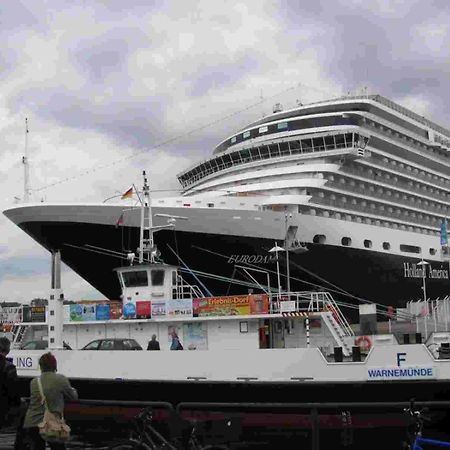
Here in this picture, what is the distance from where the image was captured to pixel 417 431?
5.98 m

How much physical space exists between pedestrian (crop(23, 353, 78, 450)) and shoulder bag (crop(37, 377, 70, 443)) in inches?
0.9

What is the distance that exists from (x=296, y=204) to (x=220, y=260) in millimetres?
5026

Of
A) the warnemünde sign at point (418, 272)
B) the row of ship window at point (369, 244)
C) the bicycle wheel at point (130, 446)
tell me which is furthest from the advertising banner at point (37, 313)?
the warnemünde sign at point (418, 272)

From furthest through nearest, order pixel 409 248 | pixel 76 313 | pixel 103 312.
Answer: pixel 409 248 → pixel 76 313 → pixel 103 312

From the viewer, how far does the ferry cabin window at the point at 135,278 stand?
1693cm

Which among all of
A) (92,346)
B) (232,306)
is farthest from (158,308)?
(232,306)

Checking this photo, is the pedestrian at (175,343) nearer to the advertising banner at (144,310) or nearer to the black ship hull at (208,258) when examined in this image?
the advertising banner at (144,310)

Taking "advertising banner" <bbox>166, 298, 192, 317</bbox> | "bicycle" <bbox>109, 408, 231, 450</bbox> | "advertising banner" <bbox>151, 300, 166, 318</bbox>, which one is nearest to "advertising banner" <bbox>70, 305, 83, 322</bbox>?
"advertising banner" <bbox>151, 300, 166, 318</bbox>

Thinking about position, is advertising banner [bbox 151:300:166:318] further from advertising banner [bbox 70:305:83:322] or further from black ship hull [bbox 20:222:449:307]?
black ship hull [bbox 20:222:449:307]

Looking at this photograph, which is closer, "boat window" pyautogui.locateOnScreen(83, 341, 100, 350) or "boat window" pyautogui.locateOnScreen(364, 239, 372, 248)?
"boat window" pyautogui.locateOnScreen(83, 341, 100, 350)

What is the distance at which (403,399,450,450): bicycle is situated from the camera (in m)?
5.92

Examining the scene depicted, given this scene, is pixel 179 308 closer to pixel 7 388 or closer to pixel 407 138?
pixel 7 388

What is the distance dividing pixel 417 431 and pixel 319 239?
1012 inches

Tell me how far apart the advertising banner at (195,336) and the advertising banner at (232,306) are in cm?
33
